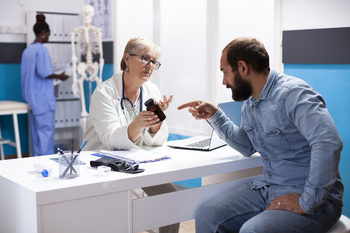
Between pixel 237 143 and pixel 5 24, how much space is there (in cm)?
425

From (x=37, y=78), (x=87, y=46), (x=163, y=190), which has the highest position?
(x=87, y=46)

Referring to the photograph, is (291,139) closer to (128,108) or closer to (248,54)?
(248,54)

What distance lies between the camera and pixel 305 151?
1.68 m

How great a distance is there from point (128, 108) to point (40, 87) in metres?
2.90

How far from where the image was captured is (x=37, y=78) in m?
4.86

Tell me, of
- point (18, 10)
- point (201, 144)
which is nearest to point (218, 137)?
point (201, 144)

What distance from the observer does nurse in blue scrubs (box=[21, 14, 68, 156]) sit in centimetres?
478

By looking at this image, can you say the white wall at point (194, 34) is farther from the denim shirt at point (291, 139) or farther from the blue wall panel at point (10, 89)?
the denim shirt at point (291, 139)

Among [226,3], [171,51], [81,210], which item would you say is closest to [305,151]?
[81,210]

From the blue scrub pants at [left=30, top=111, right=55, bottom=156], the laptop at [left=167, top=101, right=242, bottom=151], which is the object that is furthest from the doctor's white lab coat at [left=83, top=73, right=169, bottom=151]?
the blue scrub pants at [left=30, top=111, right=55, bottom=156]

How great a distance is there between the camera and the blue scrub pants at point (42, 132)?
16.2 feet

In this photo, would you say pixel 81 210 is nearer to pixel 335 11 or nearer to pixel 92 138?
pixel 92 138

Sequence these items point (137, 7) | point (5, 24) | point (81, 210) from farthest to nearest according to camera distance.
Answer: point (5, 24), point (137, 7), point (81, 210)

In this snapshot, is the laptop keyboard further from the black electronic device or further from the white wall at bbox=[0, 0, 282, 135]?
the white wall at bbox=[0, 0, 282, 135]
